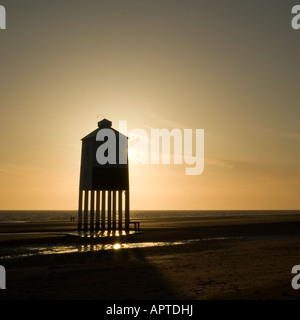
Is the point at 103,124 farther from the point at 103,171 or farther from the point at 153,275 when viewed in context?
the point at 153,275

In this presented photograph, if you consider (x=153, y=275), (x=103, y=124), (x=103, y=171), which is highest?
(x=103, y=124)

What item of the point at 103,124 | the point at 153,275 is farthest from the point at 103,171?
the point at 153,275

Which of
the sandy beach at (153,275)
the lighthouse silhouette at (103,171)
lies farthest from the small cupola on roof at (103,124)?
the sandy beach at (153,275)

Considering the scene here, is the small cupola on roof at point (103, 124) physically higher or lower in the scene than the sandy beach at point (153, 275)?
higher

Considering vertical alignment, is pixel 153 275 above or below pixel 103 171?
below

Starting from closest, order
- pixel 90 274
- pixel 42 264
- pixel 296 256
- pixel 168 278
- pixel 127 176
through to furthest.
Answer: pixel 168 278
pixel 90 274
pixel 42 264
pixel 296 256
pixel 127 176

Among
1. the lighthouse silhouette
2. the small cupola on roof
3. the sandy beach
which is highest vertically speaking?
the small cupola on roof

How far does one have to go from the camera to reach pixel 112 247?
2147cm

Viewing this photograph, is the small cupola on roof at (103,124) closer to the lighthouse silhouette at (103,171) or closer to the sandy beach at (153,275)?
the lighthouse silhouette at (103,171)

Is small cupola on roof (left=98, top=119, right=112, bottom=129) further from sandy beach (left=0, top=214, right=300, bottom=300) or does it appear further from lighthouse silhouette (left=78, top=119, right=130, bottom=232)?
sandy beach (left=0, top=214, right=300, bottom=300)

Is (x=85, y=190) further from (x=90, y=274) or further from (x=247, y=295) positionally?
(x=247, y=295)

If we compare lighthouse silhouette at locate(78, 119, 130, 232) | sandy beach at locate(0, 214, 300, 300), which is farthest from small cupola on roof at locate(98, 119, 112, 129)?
sandy beach at locate(0, 214, 300, 300)
